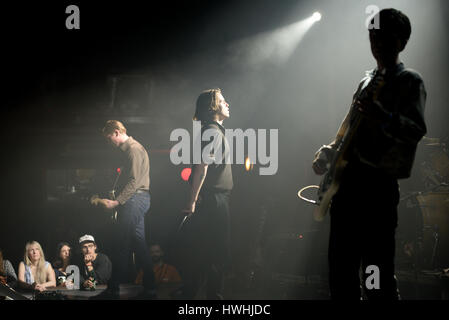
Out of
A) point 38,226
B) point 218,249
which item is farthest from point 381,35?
point 38,226

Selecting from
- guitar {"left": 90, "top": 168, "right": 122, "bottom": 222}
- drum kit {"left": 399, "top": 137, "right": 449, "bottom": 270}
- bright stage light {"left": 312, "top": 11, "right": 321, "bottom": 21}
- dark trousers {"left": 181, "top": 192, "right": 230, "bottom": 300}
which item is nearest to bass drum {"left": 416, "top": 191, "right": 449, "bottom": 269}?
drum kit {"left": 399, "top": 137, "right": 449, "bottom": 270}

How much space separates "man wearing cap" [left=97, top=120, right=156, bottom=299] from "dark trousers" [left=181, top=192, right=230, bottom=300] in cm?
50

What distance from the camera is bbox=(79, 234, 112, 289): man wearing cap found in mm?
4883

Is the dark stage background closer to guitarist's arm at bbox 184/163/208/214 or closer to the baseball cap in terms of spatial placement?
the baseball cap

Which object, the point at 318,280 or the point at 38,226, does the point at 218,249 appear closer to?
the point at 318,280

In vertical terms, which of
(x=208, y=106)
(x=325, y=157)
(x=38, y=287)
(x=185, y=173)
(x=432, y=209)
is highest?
(x=208, y=106)

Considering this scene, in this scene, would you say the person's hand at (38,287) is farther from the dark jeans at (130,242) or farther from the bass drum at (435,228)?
the bass drum at (435,228)

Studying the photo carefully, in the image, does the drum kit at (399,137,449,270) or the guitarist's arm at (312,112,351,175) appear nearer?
the guitarist's arm at (312,112,351,175)

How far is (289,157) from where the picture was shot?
6129 mm

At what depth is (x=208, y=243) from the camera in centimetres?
464

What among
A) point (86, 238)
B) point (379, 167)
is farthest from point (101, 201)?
point (379, 167)

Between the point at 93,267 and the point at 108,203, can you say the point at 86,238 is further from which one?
the point at 108,203

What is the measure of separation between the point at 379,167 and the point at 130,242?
128 inches

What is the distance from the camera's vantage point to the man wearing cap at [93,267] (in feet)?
16.0
